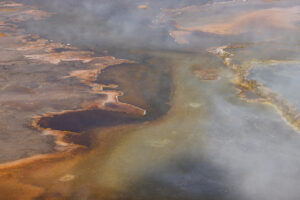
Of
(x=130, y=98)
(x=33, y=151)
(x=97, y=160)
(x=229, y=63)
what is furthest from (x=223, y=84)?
(x=33, y=151)

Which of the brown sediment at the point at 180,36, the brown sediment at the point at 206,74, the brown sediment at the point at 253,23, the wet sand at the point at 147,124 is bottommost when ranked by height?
the wet sand at the point at 147,124

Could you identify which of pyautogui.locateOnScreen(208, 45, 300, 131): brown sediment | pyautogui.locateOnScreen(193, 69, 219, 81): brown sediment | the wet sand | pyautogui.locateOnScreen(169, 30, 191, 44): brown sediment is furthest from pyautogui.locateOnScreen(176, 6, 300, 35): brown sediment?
pyautogui.locateOnScreen(193, 69, 219, 81): brown sediment

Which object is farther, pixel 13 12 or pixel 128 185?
pixel 13 12

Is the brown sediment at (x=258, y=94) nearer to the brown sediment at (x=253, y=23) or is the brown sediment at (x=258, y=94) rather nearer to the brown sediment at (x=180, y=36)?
the brown sediment at (x=180, y=36)

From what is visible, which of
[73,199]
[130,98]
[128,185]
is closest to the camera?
[73,199]

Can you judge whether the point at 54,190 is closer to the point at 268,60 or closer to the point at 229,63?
the point at 229,63

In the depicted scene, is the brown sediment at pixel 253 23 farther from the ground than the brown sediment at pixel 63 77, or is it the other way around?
the brown sediment at pixel 253 23

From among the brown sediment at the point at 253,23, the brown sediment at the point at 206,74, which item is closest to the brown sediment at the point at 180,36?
the brown sediment at the point at 253,23

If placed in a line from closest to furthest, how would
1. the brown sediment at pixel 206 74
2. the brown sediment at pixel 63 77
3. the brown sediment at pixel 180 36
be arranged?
the brown sediment at pixel 63 77
the brown sediment at pixel 206 74
the brown sediment at pixel 180 36
